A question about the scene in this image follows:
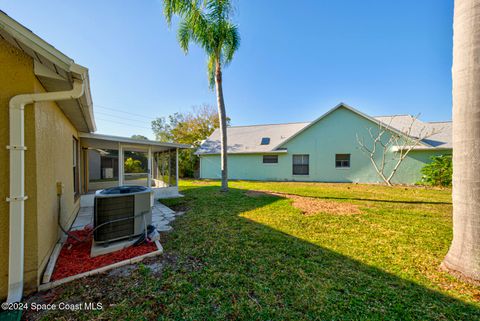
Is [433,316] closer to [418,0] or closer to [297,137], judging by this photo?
[418,0]

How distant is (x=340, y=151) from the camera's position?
13180 mm

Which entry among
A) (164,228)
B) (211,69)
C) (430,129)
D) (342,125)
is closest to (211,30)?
(211,69)

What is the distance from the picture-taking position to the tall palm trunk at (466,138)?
230 centimetres

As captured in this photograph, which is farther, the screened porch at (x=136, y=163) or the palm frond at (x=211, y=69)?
the palm frond at (x=211, y=69)

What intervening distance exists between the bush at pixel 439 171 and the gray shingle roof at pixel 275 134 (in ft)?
3.51

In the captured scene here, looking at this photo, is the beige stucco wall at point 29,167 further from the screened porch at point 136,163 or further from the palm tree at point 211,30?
the palm tree at point 211,30

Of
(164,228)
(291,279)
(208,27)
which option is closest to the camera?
(291,279)

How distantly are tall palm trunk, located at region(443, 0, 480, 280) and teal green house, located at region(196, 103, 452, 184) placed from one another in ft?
35.6

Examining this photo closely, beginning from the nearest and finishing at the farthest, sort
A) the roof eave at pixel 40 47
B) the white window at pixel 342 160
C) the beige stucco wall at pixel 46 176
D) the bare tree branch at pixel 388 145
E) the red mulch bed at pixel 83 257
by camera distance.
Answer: the roof eave at pixel 40 47, the beige stucco wall at pixel 46 176, the red mulch bed at pixel 83 257, the bare tree branch at pixel 388 145, the white window at pixel 342 160

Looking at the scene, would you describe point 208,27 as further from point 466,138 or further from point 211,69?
point 466,138

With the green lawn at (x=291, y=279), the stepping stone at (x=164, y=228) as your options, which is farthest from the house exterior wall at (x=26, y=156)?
the stepping stone at (x=164, y=228)

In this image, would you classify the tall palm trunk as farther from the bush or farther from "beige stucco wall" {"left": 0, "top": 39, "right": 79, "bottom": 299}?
the bush

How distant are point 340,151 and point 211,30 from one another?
1141cm

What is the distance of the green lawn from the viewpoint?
71.7 inches
